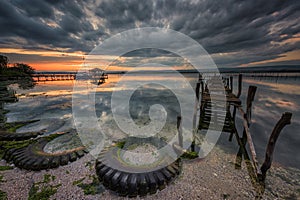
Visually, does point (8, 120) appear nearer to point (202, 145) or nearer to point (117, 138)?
point (117, 138)

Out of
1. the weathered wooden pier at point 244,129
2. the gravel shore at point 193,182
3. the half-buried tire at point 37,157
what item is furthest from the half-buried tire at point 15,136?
the weathered wooden pier at point 244,129

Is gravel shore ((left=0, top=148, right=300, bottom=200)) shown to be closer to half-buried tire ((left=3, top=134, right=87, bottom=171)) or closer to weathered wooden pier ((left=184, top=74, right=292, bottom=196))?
half-buried tire ((left=3, top=134, right=87, bottom=171))

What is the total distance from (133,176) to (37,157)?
19.1 ft

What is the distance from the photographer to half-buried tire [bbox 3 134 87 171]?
662 cm

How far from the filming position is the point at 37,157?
23.2 feet

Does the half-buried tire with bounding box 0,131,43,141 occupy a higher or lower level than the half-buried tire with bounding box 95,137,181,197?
higher

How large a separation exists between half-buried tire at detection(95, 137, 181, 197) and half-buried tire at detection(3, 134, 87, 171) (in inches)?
86.4

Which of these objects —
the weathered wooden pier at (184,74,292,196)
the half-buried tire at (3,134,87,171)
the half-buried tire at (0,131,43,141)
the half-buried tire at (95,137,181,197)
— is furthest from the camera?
the half-buried tire at (0,131,43,141)

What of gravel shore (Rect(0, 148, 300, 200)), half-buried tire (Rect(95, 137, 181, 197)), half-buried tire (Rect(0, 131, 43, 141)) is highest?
half-buried tire (Rect(0, 131, 43, 141))

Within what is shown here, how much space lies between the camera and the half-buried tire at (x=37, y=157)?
21.7 feet

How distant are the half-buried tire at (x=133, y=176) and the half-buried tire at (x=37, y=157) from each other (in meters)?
2.19

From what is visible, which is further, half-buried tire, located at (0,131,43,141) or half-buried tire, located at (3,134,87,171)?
half-buried tire, located at (0,131,43,141)

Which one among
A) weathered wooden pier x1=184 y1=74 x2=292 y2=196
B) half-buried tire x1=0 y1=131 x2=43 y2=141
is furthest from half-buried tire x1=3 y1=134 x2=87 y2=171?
weathered wooden pier x1=184 y1=74 x2=292 y2=196

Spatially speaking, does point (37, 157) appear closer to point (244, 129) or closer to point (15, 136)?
point (15, 136)
